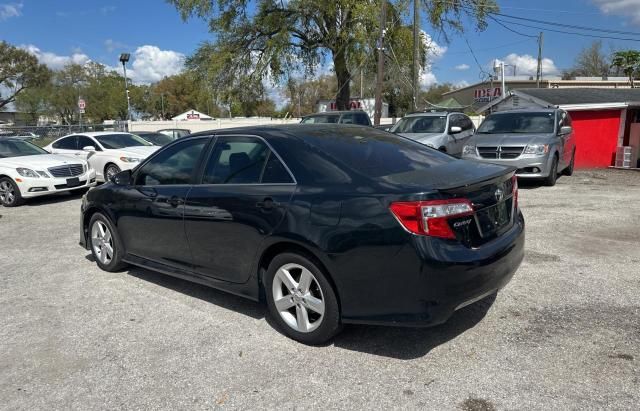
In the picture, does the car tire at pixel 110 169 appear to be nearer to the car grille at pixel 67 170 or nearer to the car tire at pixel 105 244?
the car grille at pixel 67 170

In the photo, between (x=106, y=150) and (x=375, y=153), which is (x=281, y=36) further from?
(x=375, y=153)

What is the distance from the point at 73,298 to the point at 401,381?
132 inches

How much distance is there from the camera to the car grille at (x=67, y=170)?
35.1ft

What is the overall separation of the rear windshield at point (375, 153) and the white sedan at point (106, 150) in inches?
354

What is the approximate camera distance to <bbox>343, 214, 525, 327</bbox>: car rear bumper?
312cm

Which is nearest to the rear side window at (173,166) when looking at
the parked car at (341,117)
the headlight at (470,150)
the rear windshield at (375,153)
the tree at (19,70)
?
the rear windshield at (375,153)

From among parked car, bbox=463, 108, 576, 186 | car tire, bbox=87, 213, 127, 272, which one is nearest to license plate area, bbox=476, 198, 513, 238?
car tire, bbox=87, 213, 127, 272

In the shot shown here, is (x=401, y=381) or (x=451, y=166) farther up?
(x=451, y=166)

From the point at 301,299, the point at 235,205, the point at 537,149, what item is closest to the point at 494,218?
the point at 301,299

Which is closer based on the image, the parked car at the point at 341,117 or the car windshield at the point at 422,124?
the car windshield at the point at 422,124

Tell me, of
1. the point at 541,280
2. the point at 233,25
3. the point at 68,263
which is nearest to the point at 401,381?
the point at 541,280

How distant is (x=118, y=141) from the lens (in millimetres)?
13422

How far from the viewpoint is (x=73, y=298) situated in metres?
4.92

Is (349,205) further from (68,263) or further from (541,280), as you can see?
(68,263)
